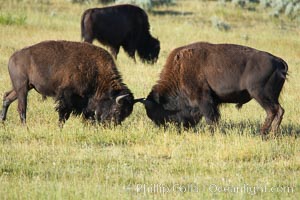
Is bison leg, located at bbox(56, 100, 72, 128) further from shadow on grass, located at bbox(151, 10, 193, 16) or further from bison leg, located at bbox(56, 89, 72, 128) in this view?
shadow on grass, located at bbox(151, 10, 193, 16)

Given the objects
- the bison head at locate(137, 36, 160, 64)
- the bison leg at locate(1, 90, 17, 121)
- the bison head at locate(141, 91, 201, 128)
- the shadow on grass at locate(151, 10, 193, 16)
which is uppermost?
the bison head at locate(141, 91, 201, 128)

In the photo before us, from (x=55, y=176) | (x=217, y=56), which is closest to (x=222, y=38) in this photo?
(x=217, y=56)

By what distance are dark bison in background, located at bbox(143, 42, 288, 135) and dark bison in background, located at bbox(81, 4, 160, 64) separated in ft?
30.0

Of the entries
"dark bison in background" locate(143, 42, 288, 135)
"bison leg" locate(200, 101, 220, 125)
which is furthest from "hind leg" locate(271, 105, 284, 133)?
"bison leg" locate(200, 101, 220, 125)

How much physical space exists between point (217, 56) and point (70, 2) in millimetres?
21180

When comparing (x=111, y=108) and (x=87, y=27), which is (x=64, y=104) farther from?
(x=87, y=27)

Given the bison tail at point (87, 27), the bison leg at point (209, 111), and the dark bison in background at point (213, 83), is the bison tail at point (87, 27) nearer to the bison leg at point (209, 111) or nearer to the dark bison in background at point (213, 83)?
the dark bison in background at point (213, 83)

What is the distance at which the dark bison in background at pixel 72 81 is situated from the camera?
12406 mm

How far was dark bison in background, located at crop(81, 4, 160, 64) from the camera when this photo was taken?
21594mm

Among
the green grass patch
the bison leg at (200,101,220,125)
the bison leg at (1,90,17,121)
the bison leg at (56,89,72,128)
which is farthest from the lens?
the green grass patch

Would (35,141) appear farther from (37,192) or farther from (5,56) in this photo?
(5,56)

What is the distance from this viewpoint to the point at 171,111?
1263 cm

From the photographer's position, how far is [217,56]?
12.4m

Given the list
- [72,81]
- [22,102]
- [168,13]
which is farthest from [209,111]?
[168,13]
